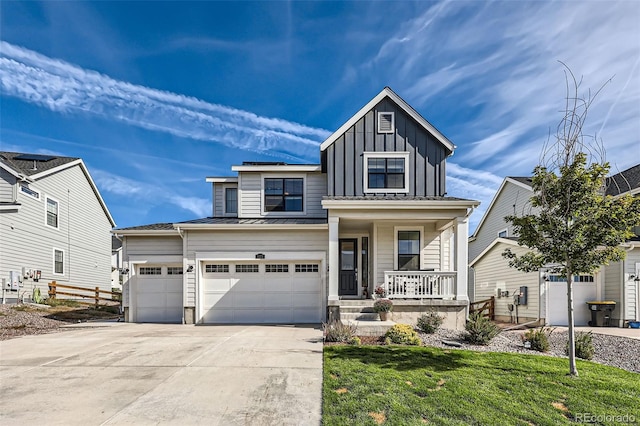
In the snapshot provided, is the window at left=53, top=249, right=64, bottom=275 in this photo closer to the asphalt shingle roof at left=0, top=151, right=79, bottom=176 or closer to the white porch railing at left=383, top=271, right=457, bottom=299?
the asphalt shingle roof at left=0, top=151, right=79, bottom=176

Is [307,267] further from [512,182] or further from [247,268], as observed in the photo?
[512,182]

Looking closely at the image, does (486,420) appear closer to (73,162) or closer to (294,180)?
(294,180)

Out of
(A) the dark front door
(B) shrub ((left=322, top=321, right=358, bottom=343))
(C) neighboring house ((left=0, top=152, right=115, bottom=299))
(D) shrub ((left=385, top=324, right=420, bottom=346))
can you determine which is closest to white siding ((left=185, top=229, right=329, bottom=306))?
(A) the dark front door

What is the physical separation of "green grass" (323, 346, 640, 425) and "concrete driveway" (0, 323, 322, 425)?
45 centimetres

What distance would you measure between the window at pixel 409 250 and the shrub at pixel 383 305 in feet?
8.59

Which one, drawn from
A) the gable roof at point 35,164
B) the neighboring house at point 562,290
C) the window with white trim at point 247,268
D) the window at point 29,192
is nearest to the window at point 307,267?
the window with white trim at point 247,268

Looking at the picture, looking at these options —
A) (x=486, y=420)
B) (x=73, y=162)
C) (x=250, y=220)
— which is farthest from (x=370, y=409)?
(x=73, y=162)

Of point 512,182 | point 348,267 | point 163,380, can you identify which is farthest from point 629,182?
point 163,380

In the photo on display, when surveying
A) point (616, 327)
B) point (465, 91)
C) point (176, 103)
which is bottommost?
point (616, 327)

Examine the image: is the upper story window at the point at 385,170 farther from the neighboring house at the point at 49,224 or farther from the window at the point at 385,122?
the neighboring house at the point at 49,224

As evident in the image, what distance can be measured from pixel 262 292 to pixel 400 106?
858cm

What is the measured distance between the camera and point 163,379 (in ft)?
17.1

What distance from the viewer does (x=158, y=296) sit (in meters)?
12.5

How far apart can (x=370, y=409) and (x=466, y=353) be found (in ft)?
11.6
